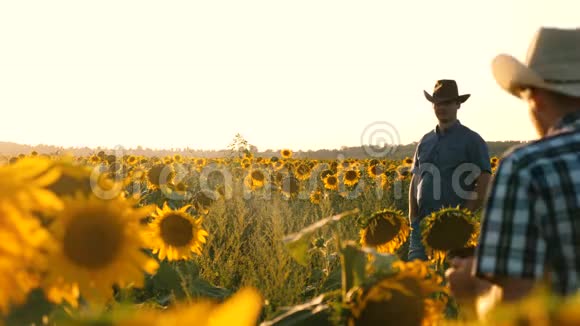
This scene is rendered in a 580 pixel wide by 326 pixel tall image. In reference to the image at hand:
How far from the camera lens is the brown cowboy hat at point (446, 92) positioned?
647cm

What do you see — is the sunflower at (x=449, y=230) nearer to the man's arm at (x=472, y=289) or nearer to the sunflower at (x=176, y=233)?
the man's arm at (x=472, y=289)

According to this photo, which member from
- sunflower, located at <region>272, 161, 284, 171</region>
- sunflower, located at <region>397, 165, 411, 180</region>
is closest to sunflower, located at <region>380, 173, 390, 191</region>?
sunflower, located at <region>397, 165, 411, 180</region>

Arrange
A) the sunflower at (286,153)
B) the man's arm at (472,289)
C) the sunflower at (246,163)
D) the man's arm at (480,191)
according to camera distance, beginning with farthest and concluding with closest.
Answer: the sunflower at (286,153) < the sunflower at (246,163) < the man's arm at (480,191) < the man's arm at (472,289)

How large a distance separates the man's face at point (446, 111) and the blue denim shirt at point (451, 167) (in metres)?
0.09

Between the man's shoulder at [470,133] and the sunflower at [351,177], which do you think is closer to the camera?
the man's shoulder at [470,133]

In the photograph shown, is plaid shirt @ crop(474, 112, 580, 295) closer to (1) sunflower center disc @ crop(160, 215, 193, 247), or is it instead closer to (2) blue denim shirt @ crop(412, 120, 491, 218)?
(1) sunflower center disc @ crop(160, 215, 193, 247)

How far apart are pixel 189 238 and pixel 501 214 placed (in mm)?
2508

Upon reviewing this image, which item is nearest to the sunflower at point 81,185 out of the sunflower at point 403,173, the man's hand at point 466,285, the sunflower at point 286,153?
the man's hand at point 466,285

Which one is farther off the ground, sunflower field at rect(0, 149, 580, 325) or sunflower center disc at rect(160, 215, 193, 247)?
sunflower field at rect(0, 149, 580, 325)

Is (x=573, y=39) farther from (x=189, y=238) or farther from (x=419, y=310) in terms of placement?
(x=189, y=238)

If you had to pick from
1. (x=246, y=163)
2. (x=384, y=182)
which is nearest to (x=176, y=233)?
(x=384, y=182)

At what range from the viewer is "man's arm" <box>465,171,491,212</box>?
6016 mm

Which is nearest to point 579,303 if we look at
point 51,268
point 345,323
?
point 51,268

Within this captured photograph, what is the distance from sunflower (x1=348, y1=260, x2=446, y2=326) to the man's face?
A: 4.77 metres
